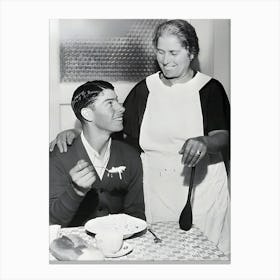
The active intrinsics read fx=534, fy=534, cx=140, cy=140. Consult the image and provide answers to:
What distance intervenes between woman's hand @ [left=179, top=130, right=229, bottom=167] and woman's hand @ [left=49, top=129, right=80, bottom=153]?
0.35 metres

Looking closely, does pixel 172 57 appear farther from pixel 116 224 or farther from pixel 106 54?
pixel 116 224

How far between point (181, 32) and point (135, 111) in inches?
11.7

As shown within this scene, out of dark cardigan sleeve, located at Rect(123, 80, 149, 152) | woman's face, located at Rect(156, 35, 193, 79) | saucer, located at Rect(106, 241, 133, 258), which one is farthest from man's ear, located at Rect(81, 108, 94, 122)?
saucer, located at Rect(106, 241, 133, 258)

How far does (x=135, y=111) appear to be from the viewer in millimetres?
1751

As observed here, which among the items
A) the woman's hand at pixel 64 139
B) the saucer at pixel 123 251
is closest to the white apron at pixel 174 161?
the saucer at pixel 123 251

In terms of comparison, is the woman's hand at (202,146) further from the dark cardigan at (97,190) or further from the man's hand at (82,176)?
the man's hand at (82,176)

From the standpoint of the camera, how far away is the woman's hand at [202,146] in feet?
5.69

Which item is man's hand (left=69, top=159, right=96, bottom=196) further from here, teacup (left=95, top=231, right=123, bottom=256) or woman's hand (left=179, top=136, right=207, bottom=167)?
woman's hand (left=179, top=136, right=207, bottom=167)

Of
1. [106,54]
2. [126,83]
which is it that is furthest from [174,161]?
[106,54]
